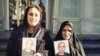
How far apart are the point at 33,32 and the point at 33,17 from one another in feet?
0.53

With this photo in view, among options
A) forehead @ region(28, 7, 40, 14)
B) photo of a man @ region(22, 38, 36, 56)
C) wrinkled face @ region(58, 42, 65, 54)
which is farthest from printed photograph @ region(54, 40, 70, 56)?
forehead @ region(28, 7, 40, 14)

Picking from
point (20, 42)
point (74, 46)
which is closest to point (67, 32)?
point (74, 46)

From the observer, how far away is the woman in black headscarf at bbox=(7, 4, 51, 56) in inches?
126

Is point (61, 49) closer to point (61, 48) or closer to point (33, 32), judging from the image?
point (61, 48)

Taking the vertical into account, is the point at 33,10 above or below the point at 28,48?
above

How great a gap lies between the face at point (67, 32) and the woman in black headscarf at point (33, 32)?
218mm

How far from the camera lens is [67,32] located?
339 centimetres

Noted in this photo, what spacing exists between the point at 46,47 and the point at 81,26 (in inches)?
346

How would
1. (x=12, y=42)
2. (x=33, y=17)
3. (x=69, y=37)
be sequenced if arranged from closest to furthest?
(x=33, y=17)
(x=12, y=42)
(x=69, y=37)

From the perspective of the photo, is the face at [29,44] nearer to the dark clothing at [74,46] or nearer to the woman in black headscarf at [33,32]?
the woman in black headscarf at [33,32]

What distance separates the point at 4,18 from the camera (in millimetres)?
12461

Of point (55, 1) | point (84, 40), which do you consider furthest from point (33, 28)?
point (55, 1)

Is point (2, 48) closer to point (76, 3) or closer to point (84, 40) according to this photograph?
point (84, 40)

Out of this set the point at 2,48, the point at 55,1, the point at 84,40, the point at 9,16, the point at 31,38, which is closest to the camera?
the point at 31,38
